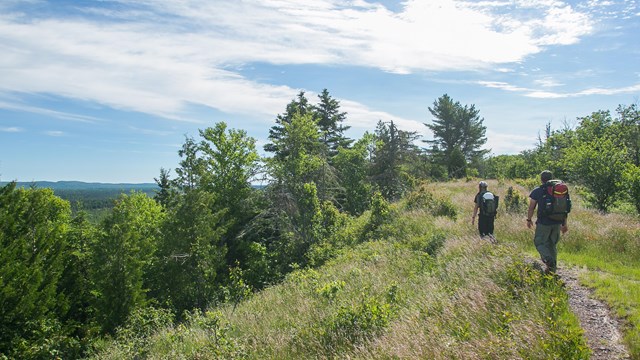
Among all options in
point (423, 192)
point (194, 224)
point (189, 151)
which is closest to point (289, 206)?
point (194, 224)

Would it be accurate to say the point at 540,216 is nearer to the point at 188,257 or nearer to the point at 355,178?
the point at 188,257

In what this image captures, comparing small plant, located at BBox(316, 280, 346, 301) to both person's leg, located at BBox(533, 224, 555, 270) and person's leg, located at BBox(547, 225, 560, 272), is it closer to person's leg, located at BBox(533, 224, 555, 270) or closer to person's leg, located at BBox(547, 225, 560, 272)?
person's leg, located at BBox(533, 224, 555, 270)

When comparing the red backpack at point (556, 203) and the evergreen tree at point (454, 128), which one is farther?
the evergreen tree at point (454, 128)

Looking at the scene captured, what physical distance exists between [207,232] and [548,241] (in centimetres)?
1914

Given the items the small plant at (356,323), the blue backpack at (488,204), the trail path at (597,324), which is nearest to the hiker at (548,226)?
the trail path at (597,324)

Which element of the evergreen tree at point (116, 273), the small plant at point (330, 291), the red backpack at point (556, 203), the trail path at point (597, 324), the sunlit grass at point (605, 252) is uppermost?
the red backpack at point (556, 203)

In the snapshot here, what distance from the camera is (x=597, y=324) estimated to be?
5.31 meters

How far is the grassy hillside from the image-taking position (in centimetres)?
481

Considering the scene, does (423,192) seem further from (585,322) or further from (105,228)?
(105,228)

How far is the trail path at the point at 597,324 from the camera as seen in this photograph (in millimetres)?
4586

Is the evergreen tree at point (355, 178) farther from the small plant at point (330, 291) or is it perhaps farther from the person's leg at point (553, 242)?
the person's leg at point (553, 242)

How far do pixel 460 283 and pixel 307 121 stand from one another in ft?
76.8

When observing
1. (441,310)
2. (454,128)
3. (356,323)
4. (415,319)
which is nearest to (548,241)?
(441,310)

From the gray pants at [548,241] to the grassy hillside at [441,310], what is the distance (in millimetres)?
404
